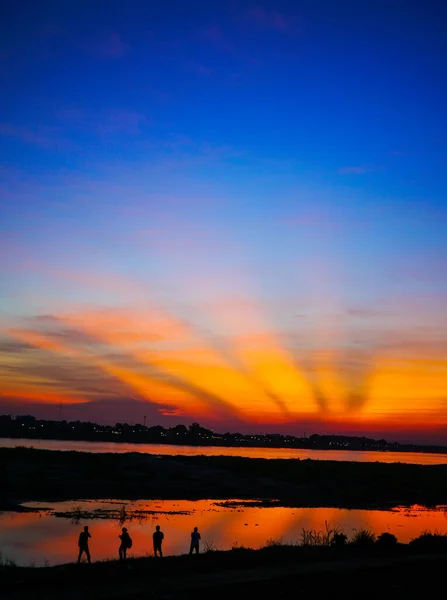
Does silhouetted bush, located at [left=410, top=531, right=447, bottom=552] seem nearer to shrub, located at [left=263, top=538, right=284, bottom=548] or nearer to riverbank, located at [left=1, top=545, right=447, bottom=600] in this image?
riverbank, located at [left=1, top=545, right=447, bottom=600]

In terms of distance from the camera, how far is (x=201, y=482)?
237 feet

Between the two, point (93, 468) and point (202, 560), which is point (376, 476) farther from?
point (202, 560)

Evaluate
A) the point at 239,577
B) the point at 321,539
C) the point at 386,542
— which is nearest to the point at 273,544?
the point at 321,539

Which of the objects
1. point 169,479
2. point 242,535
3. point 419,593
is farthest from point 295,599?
point 169,479

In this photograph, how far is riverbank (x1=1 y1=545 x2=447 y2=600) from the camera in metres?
18.8

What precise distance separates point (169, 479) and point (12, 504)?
82.2 feet

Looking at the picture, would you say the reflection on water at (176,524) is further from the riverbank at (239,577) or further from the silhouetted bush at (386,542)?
the silhouetted bush at (386,542)

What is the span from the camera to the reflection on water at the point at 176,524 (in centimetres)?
3334

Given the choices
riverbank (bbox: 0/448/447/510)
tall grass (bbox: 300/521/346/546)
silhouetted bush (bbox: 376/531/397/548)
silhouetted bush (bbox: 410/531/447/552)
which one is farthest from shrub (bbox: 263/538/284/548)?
riverbank (bbox: 0/448/447/510)

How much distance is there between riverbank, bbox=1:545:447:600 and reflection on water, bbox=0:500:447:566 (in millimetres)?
8058

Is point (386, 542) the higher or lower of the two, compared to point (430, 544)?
higher

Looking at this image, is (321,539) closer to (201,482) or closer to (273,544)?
(273,544)

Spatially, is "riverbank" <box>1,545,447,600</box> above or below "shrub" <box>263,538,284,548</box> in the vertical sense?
above

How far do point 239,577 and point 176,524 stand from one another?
23311 mm
